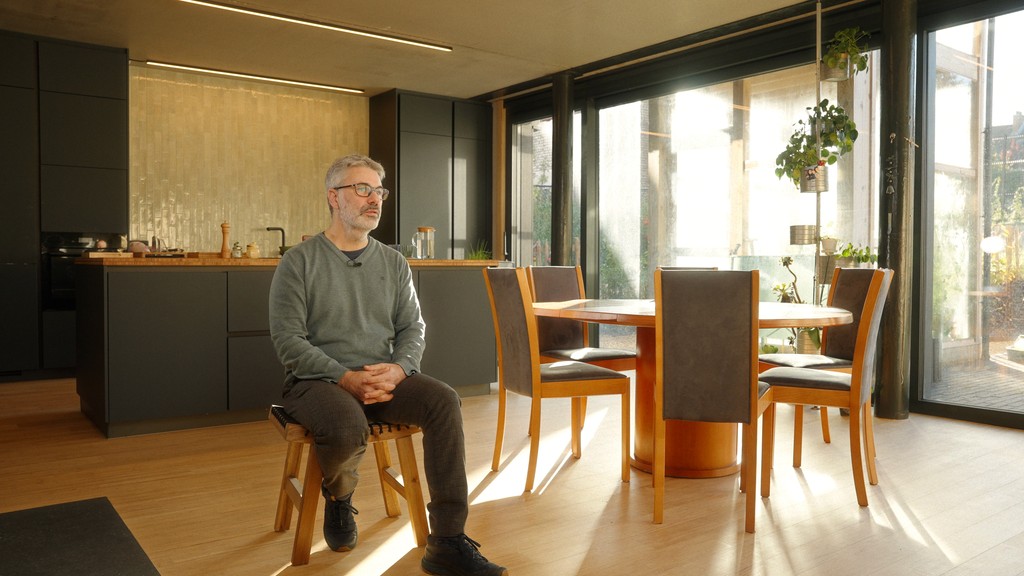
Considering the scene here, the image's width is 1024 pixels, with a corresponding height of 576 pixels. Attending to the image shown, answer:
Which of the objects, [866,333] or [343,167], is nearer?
[343,167]

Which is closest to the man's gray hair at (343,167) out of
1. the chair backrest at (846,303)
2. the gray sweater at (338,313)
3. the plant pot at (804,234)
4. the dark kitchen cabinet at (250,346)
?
the gray sweater at (338,313)

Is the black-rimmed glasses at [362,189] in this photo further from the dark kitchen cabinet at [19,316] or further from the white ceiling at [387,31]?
the dark kitchen cabinet at [19,316]

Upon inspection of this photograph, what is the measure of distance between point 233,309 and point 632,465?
7.44 feet

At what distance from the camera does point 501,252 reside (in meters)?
7.93

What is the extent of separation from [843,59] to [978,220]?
1203 millimetres

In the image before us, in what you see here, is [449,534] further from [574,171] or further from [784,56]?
[574,171]

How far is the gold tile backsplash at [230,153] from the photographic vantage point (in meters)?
6.69

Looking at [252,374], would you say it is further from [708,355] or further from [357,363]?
[708,355]

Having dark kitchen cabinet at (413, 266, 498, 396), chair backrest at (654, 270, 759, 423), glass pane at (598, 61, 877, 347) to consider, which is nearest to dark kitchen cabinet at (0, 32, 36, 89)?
dark kitchen cabinet at (413, 266, 498, 396)

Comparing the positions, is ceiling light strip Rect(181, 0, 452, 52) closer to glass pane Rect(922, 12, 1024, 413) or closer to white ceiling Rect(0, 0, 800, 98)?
white ceiling Rect(0, 0, 800, 98)

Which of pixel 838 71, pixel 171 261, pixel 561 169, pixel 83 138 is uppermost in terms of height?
pixel 838 71

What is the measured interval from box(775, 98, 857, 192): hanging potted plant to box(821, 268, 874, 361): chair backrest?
99 centimetres

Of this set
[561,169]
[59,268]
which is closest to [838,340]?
[561,169]

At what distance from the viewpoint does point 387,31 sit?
557cm
